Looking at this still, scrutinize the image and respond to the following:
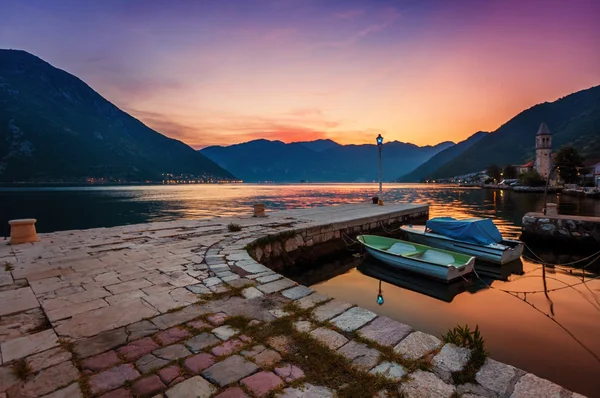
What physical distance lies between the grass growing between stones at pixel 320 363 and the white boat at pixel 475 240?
430 inches

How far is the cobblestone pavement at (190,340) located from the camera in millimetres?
2842

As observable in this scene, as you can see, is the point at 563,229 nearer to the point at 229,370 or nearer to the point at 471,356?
the point at 471,356

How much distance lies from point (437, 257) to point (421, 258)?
57cm

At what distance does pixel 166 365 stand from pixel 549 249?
61.7ft

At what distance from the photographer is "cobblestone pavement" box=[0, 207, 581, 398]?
2842mm

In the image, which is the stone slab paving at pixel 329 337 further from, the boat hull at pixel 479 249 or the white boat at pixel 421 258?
the boat hull at pixel 479 249

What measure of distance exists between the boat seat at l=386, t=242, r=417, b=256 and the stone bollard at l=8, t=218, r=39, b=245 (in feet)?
43.7

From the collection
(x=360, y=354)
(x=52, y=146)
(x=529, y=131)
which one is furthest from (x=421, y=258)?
(x=529, y=131)

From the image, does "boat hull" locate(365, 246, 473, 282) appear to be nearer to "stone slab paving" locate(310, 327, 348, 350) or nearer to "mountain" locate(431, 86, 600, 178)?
"stone slab paving" locate(310, 327, 348, 350)

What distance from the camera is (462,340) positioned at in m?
3.79

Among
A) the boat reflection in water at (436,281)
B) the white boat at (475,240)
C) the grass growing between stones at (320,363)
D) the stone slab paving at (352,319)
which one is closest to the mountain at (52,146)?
the boat reflection in water at (436,281)

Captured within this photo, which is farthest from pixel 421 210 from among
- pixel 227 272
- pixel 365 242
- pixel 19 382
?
pixel 19 382

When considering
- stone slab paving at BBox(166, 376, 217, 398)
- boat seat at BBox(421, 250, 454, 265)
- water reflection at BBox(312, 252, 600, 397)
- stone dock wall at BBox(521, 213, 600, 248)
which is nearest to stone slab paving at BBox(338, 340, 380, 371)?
stone slab paving at BBox(166, 376, 217, 398)

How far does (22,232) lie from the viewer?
1007 centimetres
